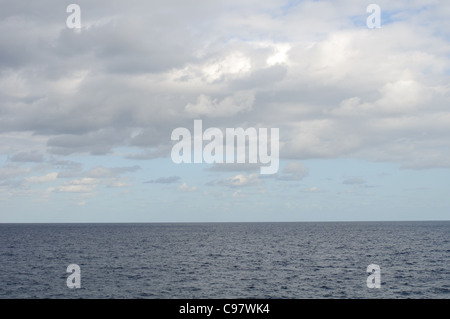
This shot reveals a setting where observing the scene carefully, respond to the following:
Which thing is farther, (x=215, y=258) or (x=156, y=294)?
(x=215, y=258)

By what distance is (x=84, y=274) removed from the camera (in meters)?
63.5

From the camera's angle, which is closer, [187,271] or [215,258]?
[187,271]

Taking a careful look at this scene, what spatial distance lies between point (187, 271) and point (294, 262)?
2240cm

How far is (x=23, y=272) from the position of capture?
2633 inches
